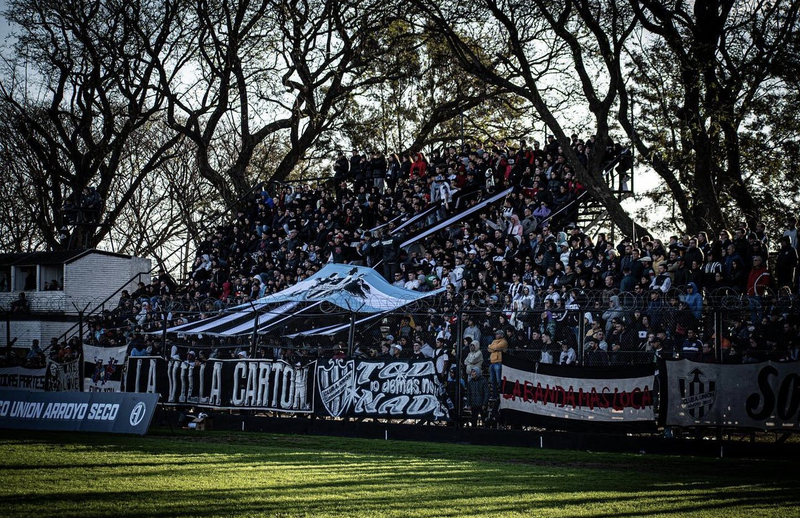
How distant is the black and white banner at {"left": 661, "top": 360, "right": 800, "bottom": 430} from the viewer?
15.4 m

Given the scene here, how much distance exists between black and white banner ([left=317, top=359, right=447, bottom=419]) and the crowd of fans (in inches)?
34.6

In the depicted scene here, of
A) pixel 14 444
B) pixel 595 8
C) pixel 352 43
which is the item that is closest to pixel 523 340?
pixel 14 444

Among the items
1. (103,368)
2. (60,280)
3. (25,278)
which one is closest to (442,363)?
(103,368)

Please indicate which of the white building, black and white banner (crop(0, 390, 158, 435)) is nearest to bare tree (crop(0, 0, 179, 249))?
the white building

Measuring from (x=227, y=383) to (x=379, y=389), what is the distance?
166 inches

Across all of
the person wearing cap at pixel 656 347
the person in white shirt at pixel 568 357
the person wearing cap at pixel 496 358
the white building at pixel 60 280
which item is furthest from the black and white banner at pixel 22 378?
the person wearing cap at pixel 656 347

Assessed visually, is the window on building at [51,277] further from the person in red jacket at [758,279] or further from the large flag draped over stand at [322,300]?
the person in red jacket at [758,279]

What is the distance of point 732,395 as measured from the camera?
16.0 metres

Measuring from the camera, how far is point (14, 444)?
16484 millimetres

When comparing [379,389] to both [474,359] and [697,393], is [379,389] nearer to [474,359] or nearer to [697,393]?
[474,359]

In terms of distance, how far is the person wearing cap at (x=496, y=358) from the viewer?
61.1 feet

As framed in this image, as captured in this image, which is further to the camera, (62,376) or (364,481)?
(62,376)

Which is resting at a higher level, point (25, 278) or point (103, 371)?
point (25, 278)

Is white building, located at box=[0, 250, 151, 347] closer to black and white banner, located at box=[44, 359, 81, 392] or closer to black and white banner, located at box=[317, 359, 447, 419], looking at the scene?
black and white banner, located at box=[44, 359, 81, 392]
